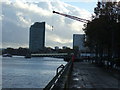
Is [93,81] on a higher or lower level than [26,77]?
higher

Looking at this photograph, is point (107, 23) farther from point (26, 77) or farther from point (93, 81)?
point (93, 81)

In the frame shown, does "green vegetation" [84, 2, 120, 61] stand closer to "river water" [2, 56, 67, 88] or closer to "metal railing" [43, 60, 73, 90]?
"river water" [2, 56, 67, 88]

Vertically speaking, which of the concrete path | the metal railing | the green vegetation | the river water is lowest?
the river water

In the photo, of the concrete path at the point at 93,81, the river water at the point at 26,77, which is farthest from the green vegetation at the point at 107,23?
the concrete path at the point at 93,81

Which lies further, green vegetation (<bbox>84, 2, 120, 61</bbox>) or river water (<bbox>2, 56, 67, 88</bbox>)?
green vegetation (<bbox>84, 2, 120, 61</bbox>)

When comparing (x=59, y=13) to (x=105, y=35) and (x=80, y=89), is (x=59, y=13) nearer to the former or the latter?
(x=105, y=35)

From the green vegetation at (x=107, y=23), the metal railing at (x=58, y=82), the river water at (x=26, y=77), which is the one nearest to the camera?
the metal railing at (x=58, y=82)

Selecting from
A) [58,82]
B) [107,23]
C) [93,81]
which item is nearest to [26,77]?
[107,23]

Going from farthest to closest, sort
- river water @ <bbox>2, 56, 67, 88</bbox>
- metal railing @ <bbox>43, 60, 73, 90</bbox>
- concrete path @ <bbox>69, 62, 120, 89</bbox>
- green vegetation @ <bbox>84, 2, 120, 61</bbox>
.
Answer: green vegetation @ <bbox>84, 2, 120, 61</bbox> → river water @ <bbox>2, 56, 67, 88</bbox> → concrete path @ <bbox>69, 62, 120, 89</bbox> → metal railing @ <bbox>43, 60, 73, 90</bbox>

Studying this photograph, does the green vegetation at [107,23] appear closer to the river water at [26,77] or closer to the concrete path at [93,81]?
the river water at [26,77]

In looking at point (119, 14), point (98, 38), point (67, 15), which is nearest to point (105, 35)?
point (98, 38)

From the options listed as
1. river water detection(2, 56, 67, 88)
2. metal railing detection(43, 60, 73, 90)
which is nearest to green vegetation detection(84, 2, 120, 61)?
river water detection(2, 56, 67, 88)

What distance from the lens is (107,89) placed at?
24406mm

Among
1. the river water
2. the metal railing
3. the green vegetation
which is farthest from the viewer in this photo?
the green vegetation
